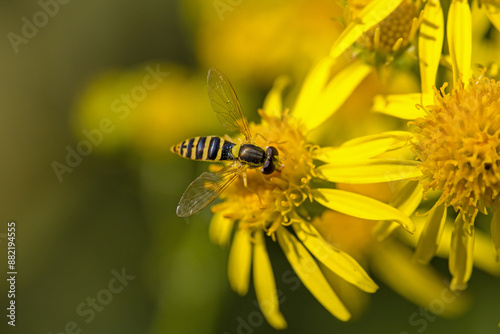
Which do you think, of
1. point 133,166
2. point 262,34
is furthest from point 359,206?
point 133,166

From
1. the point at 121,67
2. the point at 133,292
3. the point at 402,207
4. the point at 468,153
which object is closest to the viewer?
the point at 468,153

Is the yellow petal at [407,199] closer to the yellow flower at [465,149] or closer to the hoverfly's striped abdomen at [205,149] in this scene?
the yellow flower at [465,149]

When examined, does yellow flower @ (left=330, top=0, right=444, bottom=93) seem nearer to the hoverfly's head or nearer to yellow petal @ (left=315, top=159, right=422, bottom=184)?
yellow petal @ (left=315, top=159, right=422, bottom=184)

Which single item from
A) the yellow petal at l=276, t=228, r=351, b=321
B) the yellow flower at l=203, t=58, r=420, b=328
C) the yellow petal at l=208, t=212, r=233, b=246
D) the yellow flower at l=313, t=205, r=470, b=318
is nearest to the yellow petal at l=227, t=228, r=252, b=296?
the yellow flower at l=203, t=58, r=420, b=328

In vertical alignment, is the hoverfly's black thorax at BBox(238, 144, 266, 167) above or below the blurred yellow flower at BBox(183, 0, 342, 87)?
below

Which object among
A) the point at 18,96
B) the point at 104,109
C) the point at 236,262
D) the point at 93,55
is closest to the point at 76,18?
the point at 93,55

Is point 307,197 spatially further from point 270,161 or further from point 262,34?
point 262,34

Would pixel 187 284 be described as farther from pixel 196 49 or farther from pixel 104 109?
pixel 196 49
